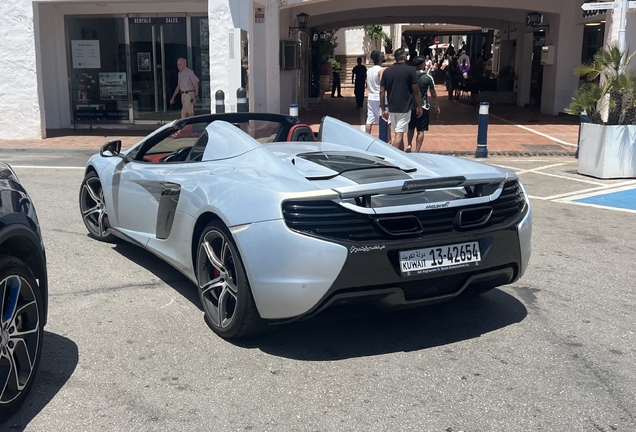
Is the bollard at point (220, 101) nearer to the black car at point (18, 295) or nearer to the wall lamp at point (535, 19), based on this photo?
the black car at point (18, 295)

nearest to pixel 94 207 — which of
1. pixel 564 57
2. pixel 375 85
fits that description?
pixel 375 85

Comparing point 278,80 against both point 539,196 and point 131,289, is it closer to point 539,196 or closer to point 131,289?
point 539,196

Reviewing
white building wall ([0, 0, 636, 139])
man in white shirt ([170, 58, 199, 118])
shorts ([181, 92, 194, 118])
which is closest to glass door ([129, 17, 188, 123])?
white building wall ([0, 0, 636, 139])

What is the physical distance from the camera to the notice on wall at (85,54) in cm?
1750

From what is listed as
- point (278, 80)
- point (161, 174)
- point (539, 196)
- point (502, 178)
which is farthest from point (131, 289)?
point (278, 80)

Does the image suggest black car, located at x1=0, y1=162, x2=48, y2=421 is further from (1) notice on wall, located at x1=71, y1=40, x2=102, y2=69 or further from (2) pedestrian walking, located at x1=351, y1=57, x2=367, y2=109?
(2) pedestrian walking, located at x1=351, y1=57, x2=367, y2=109

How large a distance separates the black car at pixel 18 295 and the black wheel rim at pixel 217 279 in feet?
3.22

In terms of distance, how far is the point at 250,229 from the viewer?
3.92 metres

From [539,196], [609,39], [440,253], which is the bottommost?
[539,196]

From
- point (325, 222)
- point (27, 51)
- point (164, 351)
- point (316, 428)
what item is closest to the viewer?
point (316, 428)

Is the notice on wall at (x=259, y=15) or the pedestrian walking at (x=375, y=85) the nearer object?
the pedestrian walking at (x=375, y=85)

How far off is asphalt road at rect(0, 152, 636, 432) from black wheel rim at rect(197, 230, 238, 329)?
163mm

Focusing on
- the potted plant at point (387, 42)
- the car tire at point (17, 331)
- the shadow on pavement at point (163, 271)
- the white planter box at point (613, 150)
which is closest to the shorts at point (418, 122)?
the white planter box at point (613, 150)

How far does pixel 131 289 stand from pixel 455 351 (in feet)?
8.05
